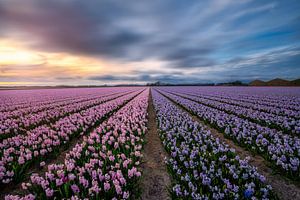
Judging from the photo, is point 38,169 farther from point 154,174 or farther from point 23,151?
point 154,174

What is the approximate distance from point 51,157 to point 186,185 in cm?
414

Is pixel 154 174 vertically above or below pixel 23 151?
below

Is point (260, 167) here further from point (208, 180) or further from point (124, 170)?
point (124, 170)

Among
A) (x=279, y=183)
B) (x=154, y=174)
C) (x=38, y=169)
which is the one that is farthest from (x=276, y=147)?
(x=38, y=169)

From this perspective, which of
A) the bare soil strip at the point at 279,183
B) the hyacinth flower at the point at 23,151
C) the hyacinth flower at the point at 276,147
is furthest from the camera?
the hyacinth flower at the point at 276,147

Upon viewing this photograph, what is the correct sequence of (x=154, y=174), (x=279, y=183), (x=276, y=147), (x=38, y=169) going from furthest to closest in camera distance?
1. (x=276, y=147)
2. (x=38, y=169)
3. (x=154, y=174)
4. (x=279, y=183)

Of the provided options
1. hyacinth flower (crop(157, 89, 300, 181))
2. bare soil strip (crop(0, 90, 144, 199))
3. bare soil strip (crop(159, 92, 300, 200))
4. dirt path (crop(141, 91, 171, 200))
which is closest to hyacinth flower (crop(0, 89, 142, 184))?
bare soil strip (crop(0, 90, 144, 199))

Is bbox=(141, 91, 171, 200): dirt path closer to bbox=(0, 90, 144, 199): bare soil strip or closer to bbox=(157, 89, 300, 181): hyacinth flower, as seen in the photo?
bbox=(0, 90, 144, 199): bare soil strip

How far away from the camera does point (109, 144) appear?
575 cm

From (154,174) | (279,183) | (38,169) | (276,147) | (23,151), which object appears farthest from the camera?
(276,147)

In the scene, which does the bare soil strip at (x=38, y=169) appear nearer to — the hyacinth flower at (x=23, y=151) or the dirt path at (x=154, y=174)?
the hyacinth flower at (x=23, y=151)

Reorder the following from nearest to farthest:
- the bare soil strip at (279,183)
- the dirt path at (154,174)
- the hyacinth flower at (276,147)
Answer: the bare soil strip at (279,183)
the dirt path at (154,174)
the hyacinth flower at (276,147)

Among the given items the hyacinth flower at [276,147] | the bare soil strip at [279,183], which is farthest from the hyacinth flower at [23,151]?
the hyacinth flower at [276,147]

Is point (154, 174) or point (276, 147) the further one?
point (276, 147)
